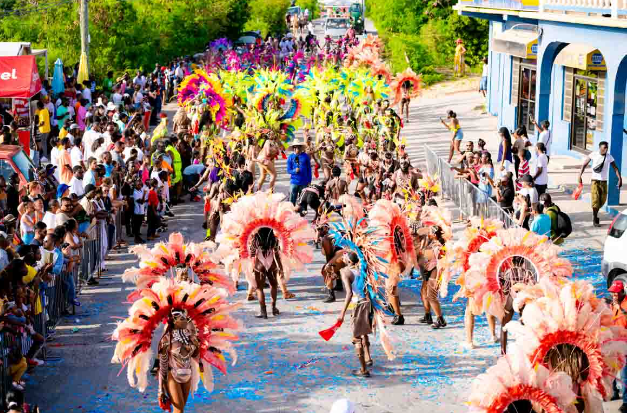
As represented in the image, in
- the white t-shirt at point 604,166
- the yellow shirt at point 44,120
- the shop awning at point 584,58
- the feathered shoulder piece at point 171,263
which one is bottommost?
the feathered shoulder piece at point 171,263

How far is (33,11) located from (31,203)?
25688 millimetres

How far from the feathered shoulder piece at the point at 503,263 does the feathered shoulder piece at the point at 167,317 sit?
3203mm

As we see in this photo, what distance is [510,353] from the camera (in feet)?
28.4

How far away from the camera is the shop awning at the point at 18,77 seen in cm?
2344

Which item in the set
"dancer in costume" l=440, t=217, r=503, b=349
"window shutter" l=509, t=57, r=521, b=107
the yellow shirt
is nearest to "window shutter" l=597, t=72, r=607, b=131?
"window shutter" l=509, t=57, r=521, b=107

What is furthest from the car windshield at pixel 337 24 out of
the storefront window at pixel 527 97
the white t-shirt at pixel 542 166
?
the white t-shirt at pixel 542 166

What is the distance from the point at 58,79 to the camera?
27.3 m

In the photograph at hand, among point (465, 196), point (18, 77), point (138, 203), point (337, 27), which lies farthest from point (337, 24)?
point (138, 203)

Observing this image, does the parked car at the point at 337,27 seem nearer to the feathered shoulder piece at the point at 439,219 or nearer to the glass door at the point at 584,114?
the glass door at the point at 584,114

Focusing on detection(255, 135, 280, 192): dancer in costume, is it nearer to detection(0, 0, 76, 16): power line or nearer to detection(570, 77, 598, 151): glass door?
detection(570, 77, 598, 151): glass door

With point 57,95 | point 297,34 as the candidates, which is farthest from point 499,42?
point 297,34

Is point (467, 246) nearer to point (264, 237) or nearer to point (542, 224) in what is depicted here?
point (264, 237)

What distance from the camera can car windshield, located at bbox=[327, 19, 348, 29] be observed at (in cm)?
6184

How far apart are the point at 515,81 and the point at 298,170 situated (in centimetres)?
1200
